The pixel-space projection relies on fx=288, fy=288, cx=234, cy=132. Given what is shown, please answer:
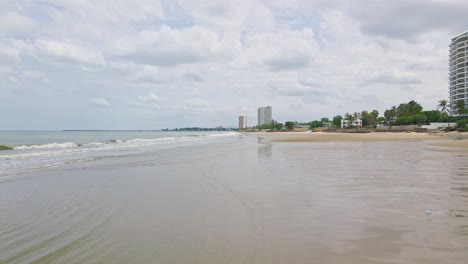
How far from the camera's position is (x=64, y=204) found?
7816mm

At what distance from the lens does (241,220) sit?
238 inches

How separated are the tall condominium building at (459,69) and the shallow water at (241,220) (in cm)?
13438

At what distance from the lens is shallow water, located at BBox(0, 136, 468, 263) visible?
14.2 feet

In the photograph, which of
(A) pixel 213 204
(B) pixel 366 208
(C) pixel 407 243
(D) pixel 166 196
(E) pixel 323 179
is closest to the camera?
(C) pixel 407 243

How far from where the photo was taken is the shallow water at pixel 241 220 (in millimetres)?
4324

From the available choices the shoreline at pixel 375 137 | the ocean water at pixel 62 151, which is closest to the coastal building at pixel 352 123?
the shoreline at pixel 375 137

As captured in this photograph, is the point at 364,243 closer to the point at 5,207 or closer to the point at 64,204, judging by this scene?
the point at 64,204

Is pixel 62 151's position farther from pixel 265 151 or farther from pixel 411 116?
pixel 411 116

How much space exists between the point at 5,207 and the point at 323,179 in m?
9.81

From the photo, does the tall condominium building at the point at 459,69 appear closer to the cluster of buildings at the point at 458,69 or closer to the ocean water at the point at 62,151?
the cluster of buildings at the point at 458,69

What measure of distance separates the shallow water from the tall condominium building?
134 m

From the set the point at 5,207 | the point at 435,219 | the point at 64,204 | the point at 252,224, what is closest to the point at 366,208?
the point at 435,219

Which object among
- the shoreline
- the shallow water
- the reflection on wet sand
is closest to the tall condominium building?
the shoreline

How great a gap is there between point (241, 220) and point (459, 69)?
148236 mm
